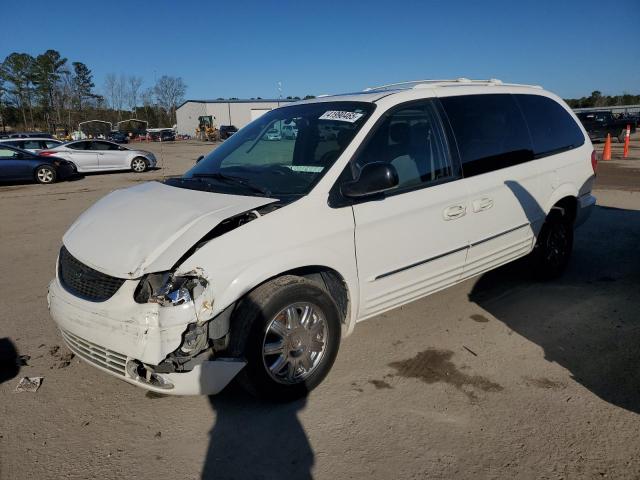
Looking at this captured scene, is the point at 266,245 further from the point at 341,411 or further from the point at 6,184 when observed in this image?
the point at 6,184

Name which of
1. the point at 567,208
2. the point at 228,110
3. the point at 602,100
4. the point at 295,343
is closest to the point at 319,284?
the point at 295,343

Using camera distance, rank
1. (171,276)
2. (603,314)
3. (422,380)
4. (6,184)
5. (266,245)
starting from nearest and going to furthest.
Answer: (171,276) → (266,245) → (422,380) → (603,314) → (6,184)

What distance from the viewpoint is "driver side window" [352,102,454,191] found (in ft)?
11.4

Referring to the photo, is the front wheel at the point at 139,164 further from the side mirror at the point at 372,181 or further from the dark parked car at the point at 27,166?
the side mirror at the point at 372,181

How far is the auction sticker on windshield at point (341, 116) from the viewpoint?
350 cm

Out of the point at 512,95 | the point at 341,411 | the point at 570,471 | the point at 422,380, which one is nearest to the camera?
the point at 570,471

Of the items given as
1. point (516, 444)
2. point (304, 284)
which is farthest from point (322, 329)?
point (516, 444)

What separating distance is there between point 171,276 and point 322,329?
1046 mm

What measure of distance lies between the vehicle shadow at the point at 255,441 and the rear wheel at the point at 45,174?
629 inches

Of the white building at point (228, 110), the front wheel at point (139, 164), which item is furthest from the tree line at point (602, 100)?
the front wheel at point (139, 164)

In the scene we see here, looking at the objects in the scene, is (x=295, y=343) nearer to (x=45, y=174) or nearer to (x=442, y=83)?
(x=442, y=83)

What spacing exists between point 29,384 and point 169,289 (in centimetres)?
160

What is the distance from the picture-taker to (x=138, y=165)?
795 inches

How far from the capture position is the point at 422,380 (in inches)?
131
